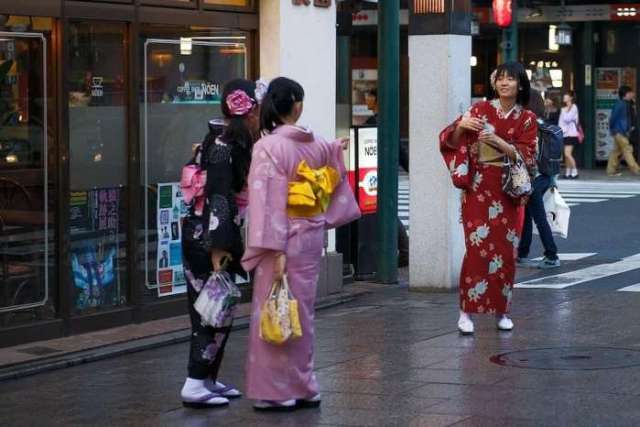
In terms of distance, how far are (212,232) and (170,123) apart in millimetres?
4065

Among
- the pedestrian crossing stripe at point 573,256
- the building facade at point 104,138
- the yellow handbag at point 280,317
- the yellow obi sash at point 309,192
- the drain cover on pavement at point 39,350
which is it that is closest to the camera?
the yellow handbag at point 280,317

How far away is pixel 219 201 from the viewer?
7930 mm

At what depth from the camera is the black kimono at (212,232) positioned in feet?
26.0

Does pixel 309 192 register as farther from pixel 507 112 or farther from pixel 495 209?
pixel 507 112

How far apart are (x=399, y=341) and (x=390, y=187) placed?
374 cm

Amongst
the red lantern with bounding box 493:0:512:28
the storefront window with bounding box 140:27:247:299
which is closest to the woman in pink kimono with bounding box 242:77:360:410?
the storefront window with bounding box 140:27:247:299

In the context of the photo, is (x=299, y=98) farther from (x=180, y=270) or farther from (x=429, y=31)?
(x=429, y=31)

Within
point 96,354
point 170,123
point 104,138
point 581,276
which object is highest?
point 170,123

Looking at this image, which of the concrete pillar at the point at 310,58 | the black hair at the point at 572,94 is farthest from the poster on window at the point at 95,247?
the black hair at the point at 572,94

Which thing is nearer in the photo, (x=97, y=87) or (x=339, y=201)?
(x=339, y=201)

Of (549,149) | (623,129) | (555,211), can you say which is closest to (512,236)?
(549,149)

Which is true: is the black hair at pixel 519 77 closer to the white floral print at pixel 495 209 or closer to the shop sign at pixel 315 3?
the white floral print at pixel 495 209

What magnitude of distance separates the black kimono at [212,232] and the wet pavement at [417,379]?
1.12 ft

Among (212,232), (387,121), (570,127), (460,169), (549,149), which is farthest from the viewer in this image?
(570,127)
